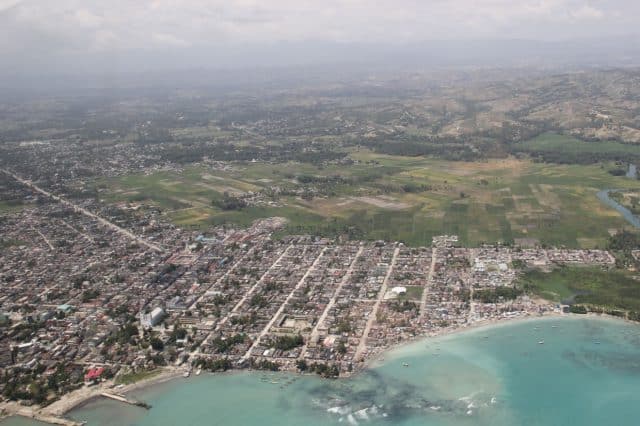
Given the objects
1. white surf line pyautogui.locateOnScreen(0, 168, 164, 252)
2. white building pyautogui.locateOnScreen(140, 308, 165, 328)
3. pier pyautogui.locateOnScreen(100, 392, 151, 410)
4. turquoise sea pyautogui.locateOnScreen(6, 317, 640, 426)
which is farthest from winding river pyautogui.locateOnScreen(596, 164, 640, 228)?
pier pyautogui.locateOnScreen(100, 392, 151, 410)

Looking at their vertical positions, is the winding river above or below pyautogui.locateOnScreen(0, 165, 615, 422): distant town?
above

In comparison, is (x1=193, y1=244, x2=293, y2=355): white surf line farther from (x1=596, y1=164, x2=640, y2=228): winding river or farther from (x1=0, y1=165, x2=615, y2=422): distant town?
(x1=596, y1=164, x2=640, y2=228): winding river

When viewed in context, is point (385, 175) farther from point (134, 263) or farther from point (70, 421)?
point (70, 421)

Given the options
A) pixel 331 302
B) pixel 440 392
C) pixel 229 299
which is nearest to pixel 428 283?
pixel 331 302

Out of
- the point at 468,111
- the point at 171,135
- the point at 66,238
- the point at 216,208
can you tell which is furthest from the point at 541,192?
the point at 171,135

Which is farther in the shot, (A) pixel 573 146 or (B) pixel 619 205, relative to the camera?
(A) pixel 573 146

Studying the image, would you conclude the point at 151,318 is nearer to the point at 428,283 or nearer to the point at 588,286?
the point at 428,283

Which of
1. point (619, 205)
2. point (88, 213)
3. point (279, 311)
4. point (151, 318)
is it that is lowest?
point (279, 311)
